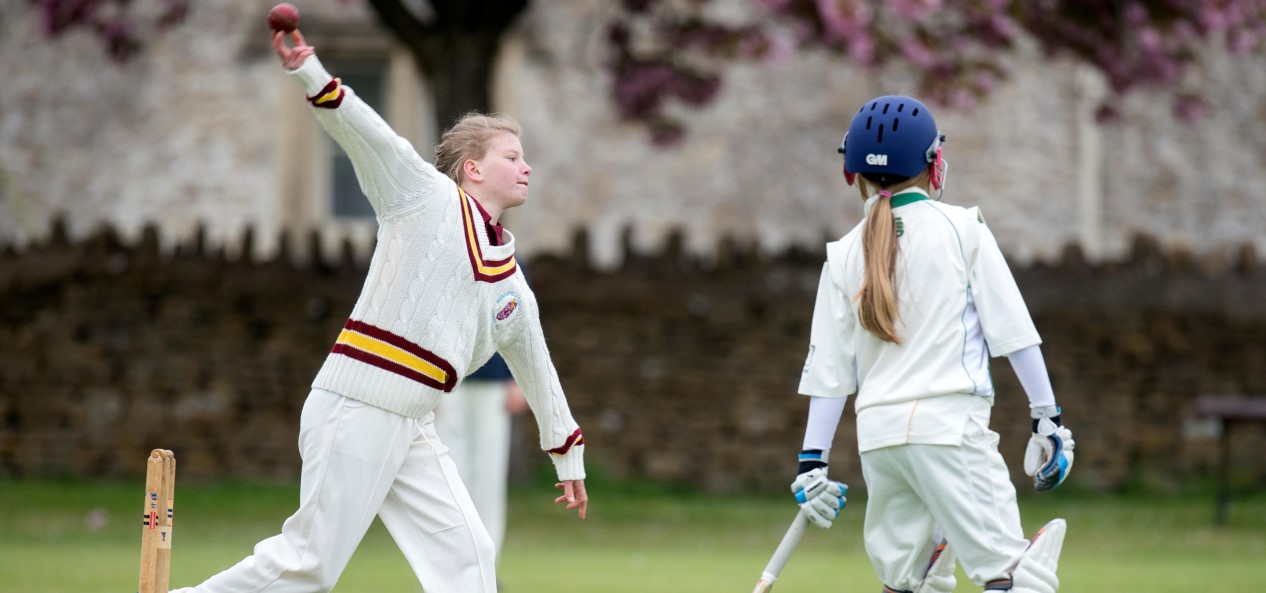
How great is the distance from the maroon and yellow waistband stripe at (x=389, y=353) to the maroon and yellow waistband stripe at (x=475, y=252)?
0.88 ft

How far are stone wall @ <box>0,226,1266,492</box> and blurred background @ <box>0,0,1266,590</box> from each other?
2 centimetres

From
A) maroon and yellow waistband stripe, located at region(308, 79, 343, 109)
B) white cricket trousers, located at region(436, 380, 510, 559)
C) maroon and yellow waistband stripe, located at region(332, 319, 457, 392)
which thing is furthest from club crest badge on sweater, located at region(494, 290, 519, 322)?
white cricket trousers, located at region(436, 380, 510, 559)

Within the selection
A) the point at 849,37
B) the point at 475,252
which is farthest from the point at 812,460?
the point at 849,37

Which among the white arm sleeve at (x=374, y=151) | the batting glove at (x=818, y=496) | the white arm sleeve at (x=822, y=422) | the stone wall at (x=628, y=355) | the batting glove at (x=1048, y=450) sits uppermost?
the stone wall at (x=628, y=355)

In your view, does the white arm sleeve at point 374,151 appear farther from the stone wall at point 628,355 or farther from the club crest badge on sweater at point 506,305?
the stone wall at point 628,355

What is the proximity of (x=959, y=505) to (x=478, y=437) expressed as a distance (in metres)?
3.79

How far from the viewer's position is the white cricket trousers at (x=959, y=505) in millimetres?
4668

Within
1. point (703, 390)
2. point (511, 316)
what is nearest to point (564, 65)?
point (703, 390)

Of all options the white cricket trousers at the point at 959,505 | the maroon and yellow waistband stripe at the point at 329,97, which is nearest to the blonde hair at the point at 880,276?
the white cricket trousers at the point at 959,505

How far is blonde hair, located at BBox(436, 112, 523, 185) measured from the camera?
4816mm

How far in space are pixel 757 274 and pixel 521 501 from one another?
252cm

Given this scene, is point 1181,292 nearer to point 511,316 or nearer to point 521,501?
point 521,501

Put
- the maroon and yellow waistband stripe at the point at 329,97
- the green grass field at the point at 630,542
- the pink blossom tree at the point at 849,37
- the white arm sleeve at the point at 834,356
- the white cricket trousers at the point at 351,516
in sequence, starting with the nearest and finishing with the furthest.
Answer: the maroon and yellow waistband stripe at the point at 329,97 → the white cricket trousers at the point at 351,516 → the white arm sleeve at the point at 834,356 → the green grass field at the point at 630,542 → the pink blossom tree at the point at 849,37

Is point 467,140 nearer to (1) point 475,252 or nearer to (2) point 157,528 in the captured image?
(1) point 475,252
